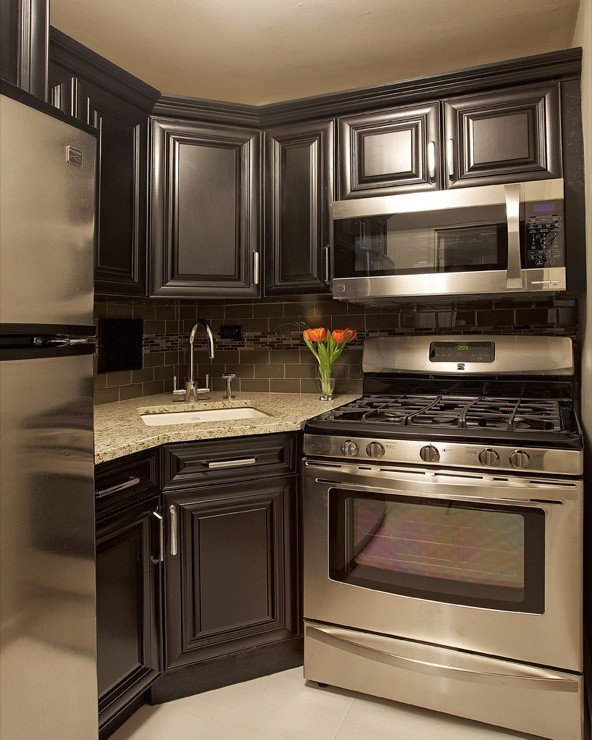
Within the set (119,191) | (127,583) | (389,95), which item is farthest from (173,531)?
(389,95)

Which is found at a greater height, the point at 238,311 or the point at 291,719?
the point at 238,311

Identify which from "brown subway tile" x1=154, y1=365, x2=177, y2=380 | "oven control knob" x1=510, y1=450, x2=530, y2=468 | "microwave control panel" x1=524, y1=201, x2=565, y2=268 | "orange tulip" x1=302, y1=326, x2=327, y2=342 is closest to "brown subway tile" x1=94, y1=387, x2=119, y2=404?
"brown subway tile" x1=154, y1=365, x2=177, y2=380

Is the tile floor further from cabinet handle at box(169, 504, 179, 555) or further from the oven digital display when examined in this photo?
the oven digital display

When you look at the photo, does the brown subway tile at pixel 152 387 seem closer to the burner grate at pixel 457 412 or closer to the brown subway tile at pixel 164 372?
the brown subway tile at pixel 164 372

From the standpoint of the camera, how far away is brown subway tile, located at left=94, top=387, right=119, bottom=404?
2.38 metres

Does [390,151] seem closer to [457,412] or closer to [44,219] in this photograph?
[457,412]

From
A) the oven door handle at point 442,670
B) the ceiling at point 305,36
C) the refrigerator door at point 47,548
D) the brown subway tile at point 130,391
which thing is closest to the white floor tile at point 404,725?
the oven door handle at point 442,670

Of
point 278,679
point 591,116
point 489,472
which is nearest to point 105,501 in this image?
point 278,679

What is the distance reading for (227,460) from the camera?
6.28 ft

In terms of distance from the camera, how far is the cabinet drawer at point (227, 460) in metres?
1.85

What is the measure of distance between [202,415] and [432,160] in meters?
1.42

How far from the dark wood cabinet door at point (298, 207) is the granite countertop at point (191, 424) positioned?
495mm

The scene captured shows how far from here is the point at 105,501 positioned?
1.58m

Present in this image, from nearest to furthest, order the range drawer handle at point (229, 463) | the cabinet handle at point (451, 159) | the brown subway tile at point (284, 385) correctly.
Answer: the range drawer handle at point (229, 463), the cabinet handle at point (451, 159), the brown subway tile at point (284, 385)
